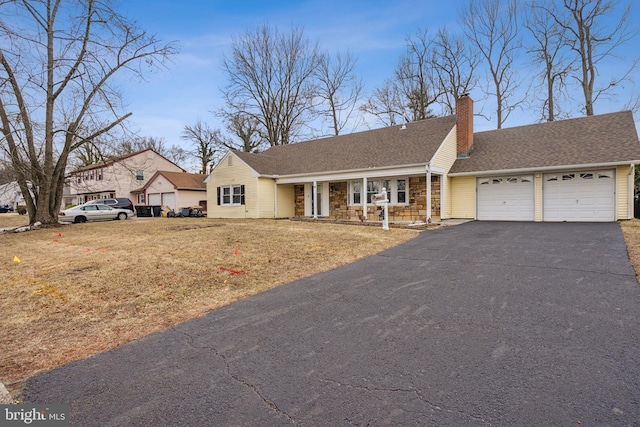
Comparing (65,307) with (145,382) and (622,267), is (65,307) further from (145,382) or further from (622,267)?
(622,267)

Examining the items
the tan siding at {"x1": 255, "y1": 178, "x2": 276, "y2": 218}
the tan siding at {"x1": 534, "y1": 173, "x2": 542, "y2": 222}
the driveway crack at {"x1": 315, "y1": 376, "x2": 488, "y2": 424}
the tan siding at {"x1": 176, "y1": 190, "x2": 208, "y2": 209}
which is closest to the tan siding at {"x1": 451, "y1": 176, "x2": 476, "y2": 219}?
the tan siding at {"x1": 534, "y1": 173, "x2": 542, "y2": 222}

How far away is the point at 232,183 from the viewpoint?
67.1ft

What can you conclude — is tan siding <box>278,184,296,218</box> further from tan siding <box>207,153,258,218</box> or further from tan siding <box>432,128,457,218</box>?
tan siding <box>432,128,457,218</box>

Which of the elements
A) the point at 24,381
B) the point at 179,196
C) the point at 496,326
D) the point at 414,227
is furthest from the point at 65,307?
the point at 179,196

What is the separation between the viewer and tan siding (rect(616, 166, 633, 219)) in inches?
514

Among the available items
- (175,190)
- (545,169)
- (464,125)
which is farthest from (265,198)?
(175,190)

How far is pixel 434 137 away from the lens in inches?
646

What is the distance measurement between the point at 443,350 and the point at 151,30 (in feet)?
60.2

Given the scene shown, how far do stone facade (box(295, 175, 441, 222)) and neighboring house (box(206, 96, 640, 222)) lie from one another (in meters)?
0.05

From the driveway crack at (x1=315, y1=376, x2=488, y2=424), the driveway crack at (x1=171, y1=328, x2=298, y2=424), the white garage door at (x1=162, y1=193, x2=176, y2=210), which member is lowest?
the driveway crack at (x1=171, y1=328, x2=298, y2=424)

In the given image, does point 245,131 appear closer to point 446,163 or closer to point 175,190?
point 175,190

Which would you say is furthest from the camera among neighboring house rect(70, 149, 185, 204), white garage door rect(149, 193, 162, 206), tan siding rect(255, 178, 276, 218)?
neighboring house rect(70, 149, 185, 204)

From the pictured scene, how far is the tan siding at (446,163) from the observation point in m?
15.5

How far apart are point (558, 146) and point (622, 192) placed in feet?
10.0
